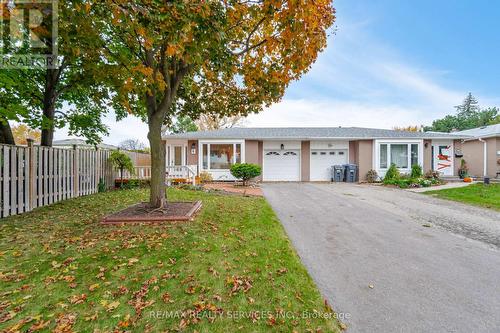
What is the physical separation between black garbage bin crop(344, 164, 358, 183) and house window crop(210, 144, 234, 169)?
7.94 meters

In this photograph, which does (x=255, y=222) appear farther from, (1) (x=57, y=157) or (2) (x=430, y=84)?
(2) (x=430, y=84)

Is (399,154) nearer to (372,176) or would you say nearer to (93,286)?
(372,176)

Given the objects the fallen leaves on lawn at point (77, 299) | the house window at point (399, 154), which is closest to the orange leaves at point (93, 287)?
the fallen leaves on lawn at point (77, 299)

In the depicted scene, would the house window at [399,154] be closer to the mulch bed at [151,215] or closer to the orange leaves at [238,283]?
the mulch bed at [151,215]

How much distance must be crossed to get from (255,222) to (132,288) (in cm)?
322

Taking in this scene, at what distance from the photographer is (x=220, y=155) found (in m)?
16.0

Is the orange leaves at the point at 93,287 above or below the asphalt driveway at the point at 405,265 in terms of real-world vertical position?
above

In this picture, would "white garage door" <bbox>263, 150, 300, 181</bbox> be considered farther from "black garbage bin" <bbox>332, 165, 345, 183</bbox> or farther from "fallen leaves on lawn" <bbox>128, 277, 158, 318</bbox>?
"fallen leaves on lawn" <bbox>128, 277, 158, 318</bbox>

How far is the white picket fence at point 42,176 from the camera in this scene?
5832mm

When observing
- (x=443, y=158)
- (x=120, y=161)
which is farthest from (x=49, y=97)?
(x=443, y=158)

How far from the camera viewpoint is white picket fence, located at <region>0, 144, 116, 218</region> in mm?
5832

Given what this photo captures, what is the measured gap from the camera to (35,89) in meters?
9.02

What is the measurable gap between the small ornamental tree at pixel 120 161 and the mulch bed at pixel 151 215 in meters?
5.30

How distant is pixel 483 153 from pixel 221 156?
724 inches
